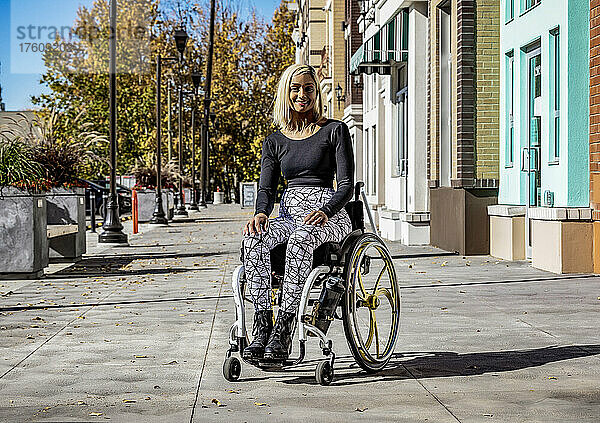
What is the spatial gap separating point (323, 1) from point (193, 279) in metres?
41.3

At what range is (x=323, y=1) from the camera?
5444 centimetres

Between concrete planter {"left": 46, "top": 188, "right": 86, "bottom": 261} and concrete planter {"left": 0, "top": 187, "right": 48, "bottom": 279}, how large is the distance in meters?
3.18

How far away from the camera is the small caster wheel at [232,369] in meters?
6.85

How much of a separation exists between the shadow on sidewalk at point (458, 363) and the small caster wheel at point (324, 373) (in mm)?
84

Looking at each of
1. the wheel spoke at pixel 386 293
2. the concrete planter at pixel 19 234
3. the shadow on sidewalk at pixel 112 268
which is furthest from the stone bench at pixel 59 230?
the wheel spoke at pixel 386 293

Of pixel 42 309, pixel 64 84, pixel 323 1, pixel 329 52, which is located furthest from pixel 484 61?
pixel 64 84

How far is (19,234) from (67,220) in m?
4.02

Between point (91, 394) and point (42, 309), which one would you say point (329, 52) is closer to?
point (42, 309)

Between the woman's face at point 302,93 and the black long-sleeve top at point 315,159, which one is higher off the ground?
the woman's face at point 302,93

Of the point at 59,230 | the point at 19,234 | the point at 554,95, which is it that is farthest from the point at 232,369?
the point at 59,230

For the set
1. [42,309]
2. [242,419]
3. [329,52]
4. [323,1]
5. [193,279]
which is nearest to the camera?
[242,419]

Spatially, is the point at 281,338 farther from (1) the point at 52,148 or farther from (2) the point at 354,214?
(1) the point at 52,148

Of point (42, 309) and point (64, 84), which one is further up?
point (64, 84)

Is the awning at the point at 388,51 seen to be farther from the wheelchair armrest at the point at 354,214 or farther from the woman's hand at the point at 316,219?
the woman's hand at the point at 316,219
